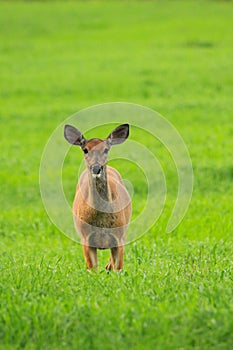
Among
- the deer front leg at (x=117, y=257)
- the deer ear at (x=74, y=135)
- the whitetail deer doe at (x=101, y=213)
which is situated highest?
the deer ear at (x=74, y=135)

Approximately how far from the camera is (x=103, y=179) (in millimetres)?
8328

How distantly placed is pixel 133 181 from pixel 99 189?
8175 mm

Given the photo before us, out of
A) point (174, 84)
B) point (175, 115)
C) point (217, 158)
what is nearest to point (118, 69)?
point (174, 84)

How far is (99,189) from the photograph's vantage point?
8.36 m

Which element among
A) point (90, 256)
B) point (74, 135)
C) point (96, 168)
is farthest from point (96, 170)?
point (90, 256)

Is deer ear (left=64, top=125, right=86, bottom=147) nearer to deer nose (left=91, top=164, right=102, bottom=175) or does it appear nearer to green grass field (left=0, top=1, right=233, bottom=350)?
deer nose (left=91, top=164, right=102, bottom=175)

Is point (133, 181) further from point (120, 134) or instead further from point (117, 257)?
point (120, 134)

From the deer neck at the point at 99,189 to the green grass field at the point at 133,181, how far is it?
77 cm

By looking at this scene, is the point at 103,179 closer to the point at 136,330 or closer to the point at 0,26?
the point at 136,330

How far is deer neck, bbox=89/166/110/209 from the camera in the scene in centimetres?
830

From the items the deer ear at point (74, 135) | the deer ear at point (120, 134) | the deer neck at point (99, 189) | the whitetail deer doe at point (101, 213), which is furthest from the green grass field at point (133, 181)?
the deer ear at point (120, 134)

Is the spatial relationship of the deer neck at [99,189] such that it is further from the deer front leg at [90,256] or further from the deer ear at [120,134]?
the deer front leg at [90,256]

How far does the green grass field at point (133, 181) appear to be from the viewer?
622cm

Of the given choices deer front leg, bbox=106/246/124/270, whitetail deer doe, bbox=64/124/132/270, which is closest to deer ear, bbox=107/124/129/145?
whitetail deer doe, bbox=64/124/132/270
